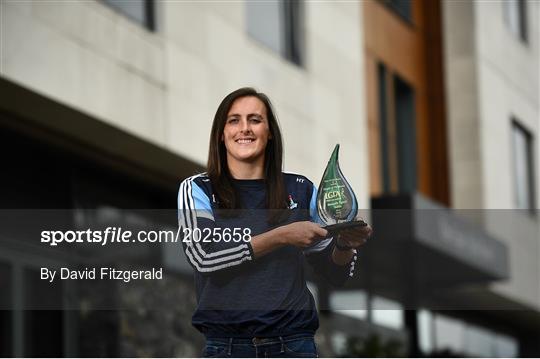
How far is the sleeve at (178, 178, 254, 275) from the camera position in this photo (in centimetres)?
624

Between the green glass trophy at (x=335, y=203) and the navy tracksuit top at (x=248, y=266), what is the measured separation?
0.23 ft

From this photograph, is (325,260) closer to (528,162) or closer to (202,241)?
(202,241)

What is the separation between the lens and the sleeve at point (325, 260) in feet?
20.9

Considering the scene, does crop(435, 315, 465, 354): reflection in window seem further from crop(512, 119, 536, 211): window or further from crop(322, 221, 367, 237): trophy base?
crop(322, 221, 367, 237): trophy base

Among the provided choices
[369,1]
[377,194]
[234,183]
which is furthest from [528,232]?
[234,183]

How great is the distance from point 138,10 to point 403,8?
28.0 ft

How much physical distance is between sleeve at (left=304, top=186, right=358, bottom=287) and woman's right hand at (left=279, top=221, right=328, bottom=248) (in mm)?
46

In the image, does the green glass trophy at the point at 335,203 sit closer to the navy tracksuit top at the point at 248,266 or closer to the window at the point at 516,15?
the navy tracksuit top at the point at 248,266

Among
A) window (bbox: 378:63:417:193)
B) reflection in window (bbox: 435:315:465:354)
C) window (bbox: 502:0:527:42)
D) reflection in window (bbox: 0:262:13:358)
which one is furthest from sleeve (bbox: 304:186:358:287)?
reflection in window (bbox: 435:315:465:354)

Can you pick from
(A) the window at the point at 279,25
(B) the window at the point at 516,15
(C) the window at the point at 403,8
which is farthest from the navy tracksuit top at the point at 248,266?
(C) the window at the point at 403,8

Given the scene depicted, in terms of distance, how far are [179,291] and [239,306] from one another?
9.58 m

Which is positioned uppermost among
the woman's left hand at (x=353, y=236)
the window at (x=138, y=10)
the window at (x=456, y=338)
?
the window at (x=138, y=10)

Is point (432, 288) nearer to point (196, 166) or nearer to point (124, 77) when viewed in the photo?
point (196, 166)

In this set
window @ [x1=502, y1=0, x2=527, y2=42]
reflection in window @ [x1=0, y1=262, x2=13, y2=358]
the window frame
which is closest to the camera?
reflection in window @ [x1=0, y1=262, x2=13, y2=358]
